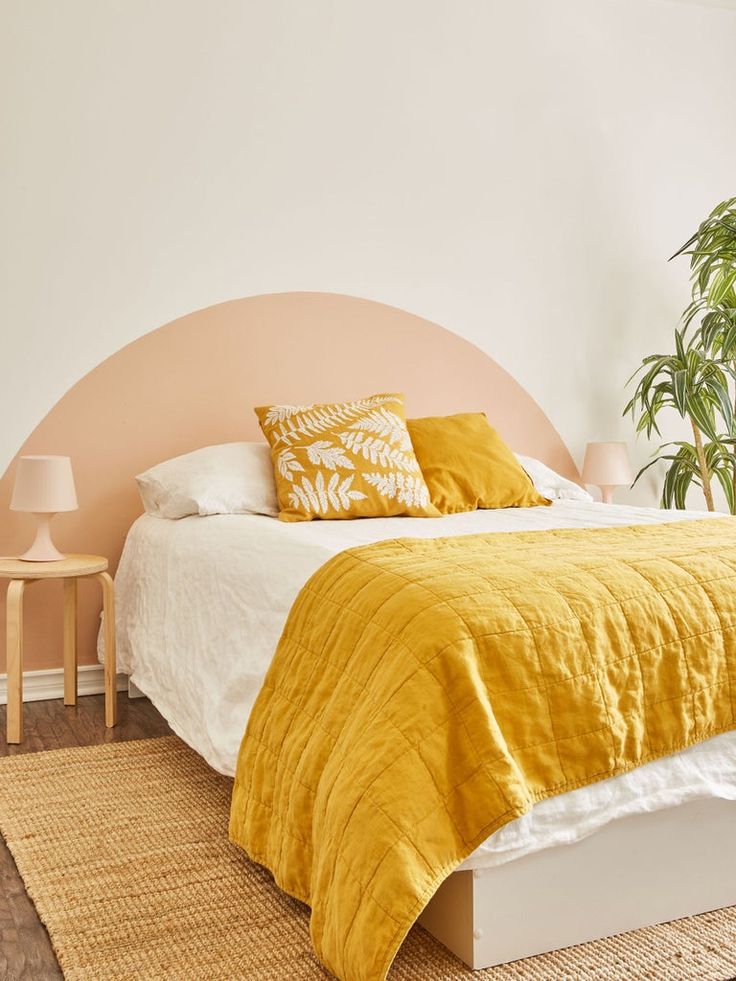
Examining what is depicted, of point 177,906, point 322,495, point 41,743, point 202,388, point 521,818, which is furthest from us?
point 202,388

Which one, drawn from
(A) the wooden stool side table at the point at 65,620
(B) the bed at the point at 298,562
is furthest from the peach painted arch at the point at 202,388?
(A) the wooden stool side table at the point at 65,620

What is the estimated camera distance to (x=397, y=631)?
1819 mm

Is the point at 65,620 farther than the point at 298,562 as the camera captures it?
Yes

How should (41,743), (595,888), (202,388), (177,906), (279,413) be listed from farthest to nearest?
(202,388) → (279,413) → (41,743) → (177,906) → (595,888)

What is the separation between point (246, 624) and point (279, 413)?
3.45 feet

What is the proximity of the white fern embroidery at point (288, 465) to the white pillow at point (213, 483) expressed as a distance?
0.11 meters

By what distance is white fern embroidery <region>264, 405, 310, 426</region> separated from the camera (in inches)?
131

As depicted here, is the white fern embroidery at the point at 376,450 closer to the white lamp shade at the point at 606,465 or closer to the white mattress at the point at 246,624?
the white mattress at the point at 246,624

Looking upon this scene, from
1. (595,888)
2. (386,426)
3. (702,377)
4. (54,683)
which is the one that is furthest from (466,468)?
(595,888)

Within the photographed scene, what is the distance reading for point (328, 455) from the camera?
3182 millimetres

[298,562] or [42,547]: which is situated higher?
[298,562]

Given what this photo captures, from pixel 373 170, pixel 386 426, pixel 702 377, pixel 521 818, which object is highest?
pixel 373 170

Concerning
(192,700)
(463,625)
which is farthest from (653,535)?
(192,700)

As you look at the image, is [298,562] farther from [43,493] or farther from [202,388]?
[202,388]
